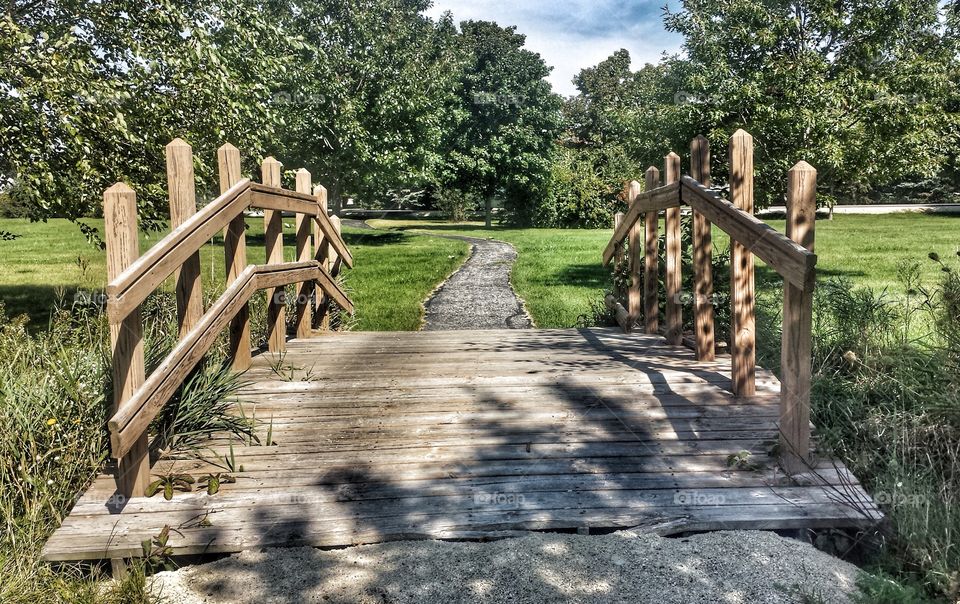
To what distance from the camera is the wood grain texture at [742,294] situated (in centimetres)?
451

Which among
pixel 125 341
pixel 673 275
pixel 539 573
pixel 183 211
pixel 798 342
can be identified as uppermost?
pixel 183 211

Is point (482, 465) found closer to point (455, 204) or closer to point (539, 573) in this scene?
point (539, 573)

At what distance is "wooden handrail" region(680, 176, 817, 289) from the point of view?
345 centimetres

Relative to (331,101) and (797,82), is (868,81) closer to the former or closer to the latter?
(797,82)

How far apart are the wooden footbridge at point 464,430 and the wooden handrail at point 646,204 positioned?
0.04 meters

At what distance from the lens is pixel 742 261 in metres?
4.56

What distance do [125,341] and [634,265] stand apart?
5.08 m

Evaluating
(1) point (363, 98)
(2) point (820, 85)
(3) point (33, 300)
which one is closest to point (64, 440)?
(3) point (33, 300)

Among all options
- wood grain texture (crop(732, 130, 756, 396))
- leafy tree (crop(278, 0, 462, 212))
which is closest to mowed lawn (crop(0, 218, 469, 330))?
leafy tree (crop(278, 0, 462, 212))

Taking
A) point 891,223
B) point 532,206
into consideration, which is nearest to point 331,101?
point 532,206

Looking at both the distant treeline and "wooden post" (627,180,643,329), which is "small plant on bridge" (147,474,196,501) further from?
"wooden post" (627,180,643,329)

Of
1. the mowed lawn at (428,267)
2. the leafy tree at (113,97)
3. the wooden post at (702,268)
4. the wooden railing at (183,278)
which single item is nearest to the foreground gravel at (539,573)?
the wooden railing at (183,278)

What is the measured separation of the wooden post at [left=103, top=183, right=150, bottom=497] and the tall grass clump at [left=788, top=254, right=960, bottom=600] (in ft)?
11.8

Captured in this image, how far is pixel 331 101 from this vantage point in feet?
71.0
